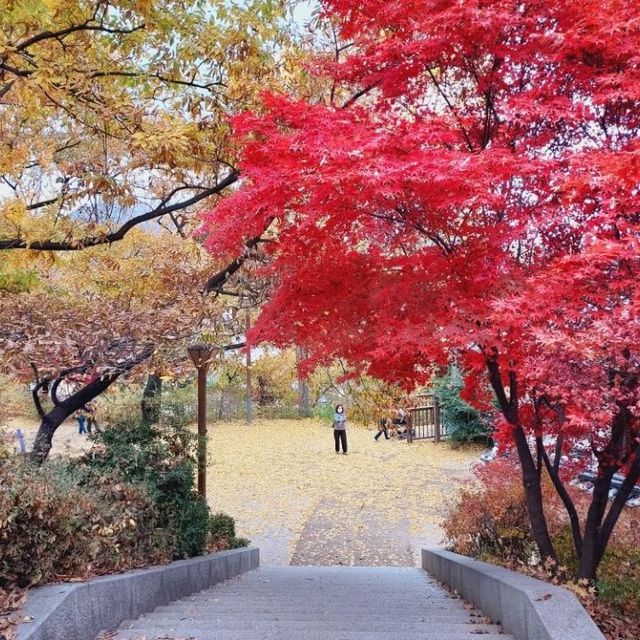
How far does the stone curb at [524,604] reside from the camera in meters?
3.13

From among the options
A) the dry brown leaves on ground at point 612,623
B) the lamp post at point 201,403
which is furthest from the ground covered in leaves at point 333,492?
the dry brown leaves on ground at point 612,623

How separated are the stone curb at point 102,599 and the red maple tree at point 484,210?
2136mm

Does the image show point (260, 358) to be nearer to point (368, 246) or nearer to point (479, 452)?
point (479, 452)

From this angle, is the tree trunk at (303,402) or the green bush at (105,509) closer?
the green bush at (105,509)

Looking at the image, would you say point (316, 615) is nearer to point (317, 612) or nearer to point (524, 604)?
point (317, 612)

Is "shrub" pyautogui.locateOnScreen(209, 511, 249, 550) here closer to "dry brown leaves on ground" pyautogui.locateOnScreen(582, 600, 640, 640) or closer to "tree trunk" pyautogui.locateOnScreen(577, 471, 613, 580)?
"tree trunk" pyautogui.locateOnScreen(577, 471, 613, 580)

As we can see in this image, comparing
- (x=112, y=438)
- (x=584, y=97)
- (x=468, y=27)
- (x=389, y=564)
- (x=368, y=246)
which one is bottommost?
(x=389, y=564)

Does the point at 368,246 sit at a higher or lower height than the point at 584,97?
lower

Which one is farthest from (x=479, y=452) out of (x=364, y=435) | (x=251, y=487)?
(x=251, y=487)

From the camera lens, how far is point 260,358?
82.1 ft

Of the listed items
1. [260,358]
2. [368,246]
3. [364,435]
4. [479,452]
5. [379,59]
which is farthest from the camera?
[260,358]

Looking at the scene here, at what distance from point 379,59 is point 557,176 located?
5.85 feet

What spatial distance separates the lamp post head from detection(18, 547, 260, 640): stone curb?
2.10 meters

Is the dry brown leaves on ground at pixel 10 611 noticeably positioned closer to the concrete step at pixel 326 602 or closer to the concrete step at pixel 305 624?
the concrete step at pixel 305 624
